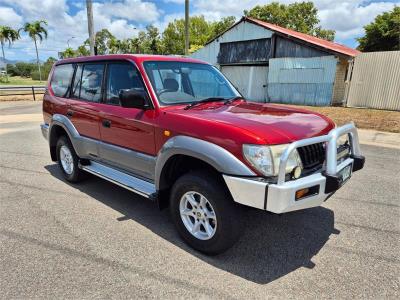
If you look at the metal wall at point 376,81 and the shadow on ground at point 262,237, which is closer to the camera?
the shadow on ground at point 262,237

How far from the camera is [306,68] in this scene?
17.7 metres

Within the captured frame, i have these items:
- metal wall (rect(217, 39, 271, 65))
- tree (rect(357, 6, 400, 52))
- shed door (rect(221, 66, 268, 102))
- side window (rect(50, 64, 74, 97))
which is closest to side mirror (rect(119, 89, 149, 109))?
side window (rect(50, 64, 74, 97))

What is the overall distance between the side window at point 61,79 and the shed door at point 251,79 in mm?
15039

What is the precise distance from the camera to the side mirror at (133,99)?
341 cm

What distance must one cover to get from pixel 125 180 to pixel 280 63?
16.7m

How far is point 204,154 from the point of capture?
2902 millimetres

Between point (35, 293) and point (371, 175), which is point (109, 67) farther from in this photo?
point (371, 175)

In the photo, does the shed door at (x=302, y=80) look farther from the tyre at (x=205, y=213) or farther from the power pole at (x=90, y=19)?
the tyre at (x=205, y=213)

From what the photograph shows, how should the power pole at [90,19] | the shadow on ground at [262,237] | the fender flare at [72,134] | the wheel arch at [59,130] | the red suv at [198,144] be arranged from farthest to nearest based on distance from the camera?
the power pole at [90,19] → the wheel arch at [59,130] → the fender flare at [72,134] → the shadow on ground at [262,237] → the red suv at [198,144]

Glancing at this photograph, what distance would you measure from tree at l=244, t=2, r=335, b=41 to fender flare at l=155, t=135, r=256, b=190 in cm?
Answer: 5379

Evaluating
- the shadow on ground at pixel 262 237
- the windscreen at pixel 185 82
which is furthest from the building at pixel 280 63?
the shadow on ground at pixel 262 237

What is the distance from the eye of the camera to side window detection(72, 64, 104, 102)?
4.43 meters

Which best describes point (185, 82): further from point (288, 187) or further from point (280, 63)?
point (280, 63)

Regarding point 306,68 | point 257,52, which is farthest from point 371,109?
point 257,52
